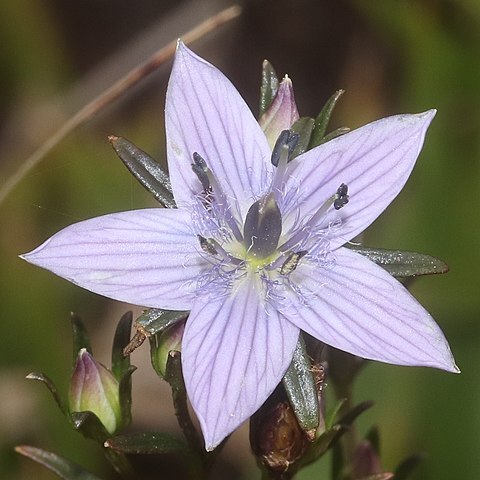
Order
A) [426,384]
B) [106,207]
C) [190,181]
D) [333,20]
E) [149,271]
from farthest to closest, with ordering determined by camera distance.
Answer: [333,20] → [106,207] → [426,384] → [190,181] → [149,271]

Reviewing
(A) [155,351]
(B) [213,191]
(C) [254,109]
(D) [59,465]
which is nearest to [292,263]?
(B) [213,191]

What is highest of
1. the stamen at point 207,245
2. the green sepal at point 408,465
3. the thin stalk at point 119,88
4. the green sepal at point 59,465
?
the thin stalk at point 119,88

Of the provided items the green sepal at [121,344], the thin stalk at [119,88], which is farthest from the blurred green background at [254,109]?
the green sepal at [121,344]

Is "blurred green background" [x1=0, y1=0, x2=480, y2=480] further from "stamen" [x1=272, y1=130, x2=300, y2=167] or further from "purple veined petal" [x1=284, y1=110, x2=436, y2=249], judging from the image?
"stamen" [x1=272, y1=130, x2=300, y2=167]

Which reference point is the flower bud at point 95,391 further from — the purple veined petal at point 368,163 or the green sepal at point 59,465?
the purple veined petal at point 368,163

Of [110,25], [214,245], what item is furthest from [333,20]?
[214,245]

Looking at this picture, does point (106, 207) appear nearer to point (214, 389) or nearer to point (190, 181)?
point (190, 181)

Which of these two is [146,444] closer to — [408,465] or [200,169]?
[200,169]
